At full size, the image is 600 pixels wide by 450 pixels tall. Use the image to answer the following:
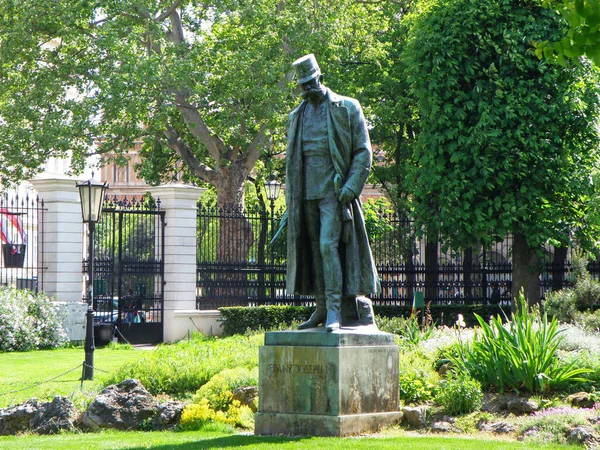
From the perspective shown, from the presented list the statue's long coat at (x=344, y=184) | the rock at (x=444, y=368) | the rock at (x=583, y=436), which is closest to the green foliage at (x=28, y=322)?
the rock at (x=444, y=368)

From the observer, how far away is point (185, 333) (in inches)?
878

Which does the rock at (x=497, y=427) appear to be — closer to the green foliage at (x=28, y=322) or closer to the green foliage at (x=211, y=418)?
the green foliage at (x=211, y=418)

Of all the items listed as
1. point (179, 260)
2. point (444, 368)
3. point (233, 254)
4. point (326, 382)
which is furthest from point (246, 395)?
point (233, 254)

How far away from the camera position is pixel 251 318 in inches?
862

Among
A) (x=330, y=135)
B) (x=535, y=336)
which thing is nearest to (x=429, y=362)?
(x=535, y=336)

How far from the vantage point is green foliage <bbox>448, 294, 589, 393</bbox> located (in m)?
10.3

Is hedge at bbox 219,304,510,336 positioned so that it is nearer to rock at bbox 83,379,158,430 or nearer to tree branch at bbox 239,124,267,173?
tree branch at bbox 239,124,267,173

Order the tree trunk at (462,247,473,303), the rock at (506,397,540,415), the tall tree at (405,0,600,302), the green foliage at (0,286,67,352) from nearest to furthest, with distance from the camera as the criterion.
Result: 1. the rock at (506,397,540,415)
2. the green foliage at (0,286,67,352)
3. the tall tree at (405,0,600,302)
4. the tree trunk at (462,247,473,303)

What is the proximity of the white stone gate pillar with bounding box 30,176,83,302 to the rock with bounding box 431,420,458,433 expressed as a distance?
13527mm

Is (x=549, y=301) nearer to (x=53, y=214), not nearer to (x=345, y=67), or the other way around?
(x=53, y=214)

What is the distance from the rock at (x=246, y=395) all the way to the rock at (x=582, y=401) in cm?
331

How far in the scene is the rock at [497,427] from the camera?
9.17 metres

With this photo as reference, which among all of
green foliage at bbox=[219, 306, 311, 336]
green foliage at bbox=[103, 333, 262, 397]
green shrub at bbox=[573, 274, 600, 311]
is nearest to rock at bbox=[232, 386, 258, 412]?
green foliage at bbox=[103, 333, 262, 397]

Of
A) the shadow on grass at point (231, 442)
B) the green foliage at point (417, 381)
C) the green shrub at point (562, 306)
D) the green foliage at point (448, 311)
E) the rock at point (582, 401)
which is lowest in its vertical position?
the shadow on grass at point (231, 442)
